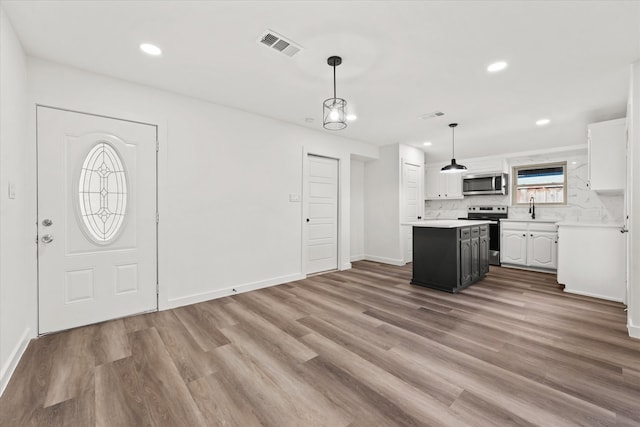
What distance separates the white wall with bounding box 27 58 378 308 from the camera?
291cm

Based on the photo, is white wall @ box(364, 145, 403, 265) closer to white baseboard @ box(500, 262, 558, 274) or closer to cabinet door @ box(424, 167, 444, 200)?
cabinet door @ box(424, 167, 444, 200)

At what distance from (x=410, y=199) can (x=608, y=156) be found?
10.2 ft

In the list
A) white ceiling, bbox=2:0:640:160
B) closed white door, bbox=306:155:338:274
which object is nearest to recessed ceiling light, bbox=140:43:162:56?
white ceiling, bbox=2:0:640:160

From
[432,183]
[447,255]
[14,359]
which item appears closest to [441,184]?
[432,183]

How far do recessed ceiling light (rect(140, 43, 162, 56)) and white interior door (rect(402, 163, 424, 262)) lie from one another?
471cm

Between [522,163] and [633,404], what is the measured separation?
546cm

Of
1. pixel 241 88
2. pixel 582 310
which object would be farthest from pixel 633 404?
pixel 241 88

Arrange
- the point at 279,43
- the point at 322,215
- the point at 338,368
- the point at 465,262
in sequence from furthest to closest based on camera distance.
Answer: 1. the point at 322,215
2. the point at 465,262
3. the point at 279,43
4. the point at 338,368

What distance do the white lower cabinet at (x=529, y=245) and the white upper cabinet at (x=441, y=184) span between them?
1322 millimetres

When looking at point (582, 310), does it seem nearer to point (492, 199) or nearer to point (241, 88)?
point (492, 199)

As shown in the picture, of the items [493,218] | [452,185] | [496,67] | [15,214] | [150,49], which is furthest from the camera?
[452,185]

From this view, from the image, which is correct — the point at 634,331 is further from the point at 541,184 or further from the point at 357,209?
the point at 357,209

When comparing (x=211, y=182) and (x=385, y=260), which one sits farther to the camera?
(x=385, y=260)

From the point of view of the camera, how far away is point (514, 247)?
18.0ft
